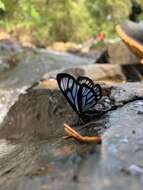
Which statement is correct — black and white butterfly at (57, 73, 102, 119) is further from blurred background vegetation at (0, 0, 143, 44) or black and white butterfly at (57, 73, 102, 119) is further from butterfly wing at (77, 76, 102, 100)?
blurred background vegetation at (0, 0, 143, 44)

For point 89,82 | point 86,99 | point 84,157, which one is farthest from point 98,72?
point 84,157

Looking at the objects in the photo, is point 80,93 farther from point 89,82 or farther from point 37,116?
point 37,116

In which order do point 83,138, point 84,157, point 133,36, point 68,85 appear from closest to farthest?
point 84,157 → point 83,138 → point 68,85 → point 133,36

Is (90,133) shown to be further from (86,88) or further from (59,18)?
(59,18)

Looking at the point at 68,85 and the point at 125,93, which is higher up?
the point at 68,85

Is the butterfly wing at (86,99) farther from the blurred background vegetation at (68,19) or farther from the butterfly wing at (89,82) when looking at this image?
the blurred background vegetation at (68,19)

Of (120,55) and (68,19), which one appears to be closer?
(120,55)

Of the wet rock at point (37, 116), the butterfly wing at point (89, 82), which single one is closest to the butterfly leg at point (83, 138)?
the butterfly wing at point (89, 82)

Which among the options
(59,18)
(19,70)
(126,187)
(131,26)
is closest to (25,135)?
(131,26)

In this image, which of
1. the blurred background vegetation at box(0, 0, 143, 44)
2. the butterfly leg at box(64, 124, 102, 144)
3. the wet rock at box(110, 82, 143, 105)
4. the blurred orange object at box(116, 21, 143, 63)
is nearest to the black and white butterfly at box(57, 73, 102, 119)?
the butterfly leg at box(64, 124, 102, 144)
